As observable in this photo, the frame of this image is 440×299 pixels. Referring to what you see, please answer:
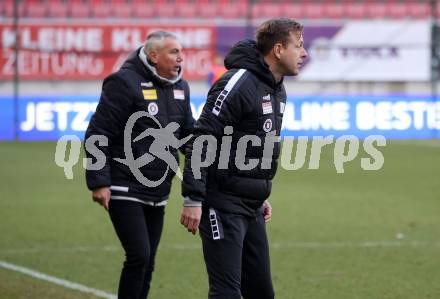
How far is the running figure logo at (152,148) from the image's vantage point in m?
6.59

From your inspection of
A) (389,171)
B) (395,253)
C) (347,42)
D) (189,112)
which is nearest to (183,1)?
(347,42)

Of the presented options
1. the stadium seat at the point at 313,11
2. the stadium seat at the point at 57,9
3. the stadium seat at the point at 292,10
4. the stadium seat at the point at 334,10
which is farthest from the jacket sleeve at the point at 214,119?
the stadium seat at the point at 334,10

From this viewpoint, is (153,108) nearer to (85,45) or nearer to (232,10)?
(85,45)

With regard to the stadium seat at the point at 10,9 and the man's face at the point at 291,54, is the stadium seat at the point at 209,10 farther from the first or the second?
the man's face at the point at 291,54

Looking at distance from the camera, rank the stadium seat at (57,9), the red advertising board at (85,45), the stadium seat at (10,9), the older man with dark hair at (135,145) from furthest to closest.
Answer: the stadium seat at (57,9) < the stadium seat at (10,9) < the red advertising board at (85,45) < the older man with dark hair at (135,145)

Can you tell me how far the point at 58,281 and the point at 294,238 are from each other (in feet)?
11.1

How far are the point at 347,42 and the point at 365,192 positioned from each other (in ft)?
60.5

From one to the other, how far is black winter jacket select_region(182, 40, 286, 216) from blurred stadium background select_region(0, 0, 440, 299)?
248 centimetres

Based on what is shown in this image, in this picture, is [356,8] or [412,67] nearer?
[412,67]

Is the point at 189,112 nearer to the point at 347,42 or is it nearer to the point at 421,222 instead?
the point at 421,222

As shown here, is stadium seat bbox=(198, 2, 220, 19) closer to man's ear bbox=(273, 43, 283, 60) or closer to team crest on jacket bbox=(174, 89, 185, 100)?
team crest on jacket bbox=(174, 89, 185, 100)

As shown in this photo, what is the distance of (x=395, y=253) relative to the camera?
9.98 m

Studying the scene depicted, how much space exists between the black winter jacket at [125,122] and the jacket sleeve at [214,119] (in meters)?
1.25

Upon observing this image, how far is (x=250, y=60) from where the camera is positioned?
557 cm
